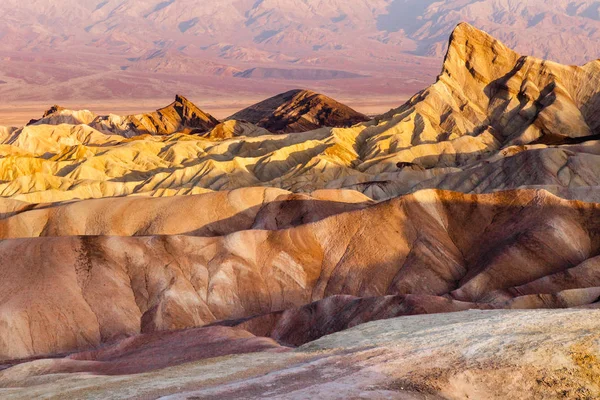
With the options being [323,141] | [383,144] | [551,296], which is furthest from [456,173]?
[551,296]

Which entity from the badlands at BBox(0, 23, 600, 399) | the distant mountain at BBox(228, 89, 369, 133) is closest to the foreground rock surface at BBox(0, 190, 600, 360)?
the badlands at BBox(0, 23, 600, 399)

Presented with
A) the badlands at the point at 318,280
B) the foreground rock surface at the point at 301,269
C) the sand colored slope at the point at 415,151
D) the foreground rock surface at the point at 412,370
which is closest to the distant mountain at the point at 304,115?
the sand colored slope at the point at 415,151

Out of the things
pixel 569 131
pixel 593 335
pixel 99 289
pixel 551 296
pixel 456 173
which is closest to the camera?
pixel 593 335

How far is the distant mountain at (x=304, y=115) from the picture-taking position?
6511 inches

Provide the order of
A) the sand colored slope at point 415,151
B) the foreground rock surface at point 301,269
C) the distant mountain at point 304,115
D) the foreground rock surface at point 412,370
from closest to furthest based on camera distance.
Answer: the foreground rock surface at point 412,370 → the foreground rock surface at point 301,269 → the sand colored slope at point 415,151 → the distant mountain at point 304,115

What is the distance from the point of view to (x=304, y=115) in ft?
555

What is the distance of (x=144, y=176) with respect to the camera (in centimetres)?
10862

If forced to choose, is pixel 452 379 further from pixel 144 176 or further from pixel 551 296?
pixel 144 176

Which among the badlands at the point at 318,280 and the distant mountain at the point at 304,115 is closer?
the badlands at the point at 318,280

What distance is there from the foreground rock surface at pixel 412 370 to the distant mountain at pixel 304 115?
444 feet

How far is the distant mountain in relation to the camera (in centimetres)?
16538

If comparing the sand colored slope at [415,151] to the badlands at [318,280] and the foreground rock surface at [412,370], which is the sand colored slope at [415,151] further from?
the foreground rock surface at [412,370]

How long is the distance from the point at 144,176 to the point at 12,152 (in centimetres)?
3193

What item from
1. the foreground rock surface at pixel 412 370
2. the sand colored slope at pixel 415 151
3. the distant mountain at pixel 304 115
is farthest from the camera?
the distant mountain at pixel 304 115
